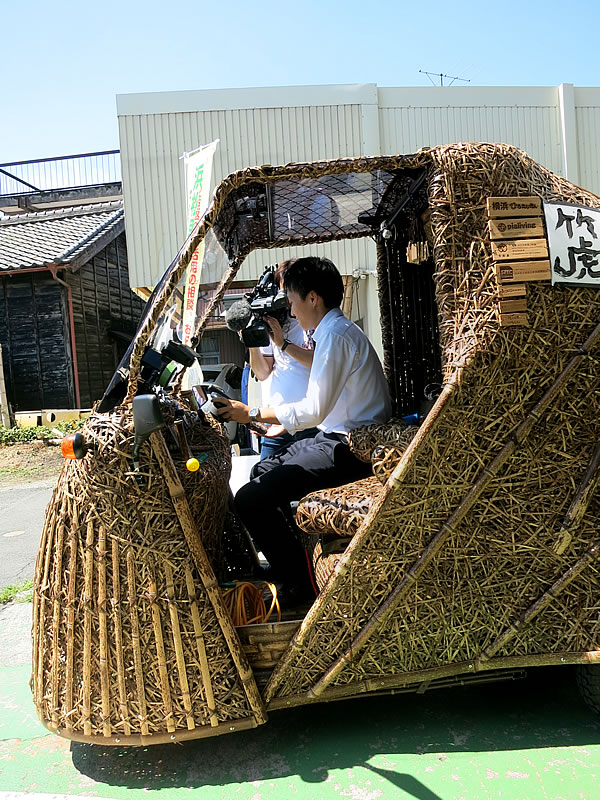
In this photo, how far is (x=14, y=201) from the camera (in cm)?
1927

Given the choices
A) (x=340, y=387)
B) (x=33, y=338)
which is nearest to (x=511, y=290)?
(x=340, y=387)

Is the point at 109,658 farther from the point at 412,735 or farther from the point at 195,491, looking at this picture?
the point at 412,735

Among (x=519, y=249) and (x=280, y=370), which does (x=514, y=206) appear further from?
(x=280, y=370)

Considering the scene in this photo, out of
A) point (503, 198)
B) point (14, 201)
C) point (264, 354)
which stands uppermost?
point (14, 201)

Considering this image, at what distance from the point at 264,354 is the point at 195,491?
197cm

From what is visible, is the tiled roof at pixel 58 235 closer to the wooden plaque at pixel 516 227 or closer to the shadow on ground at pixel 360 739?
the shadow on ground at pixel 360 739

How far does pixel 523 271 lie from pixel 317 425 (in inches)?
44.6

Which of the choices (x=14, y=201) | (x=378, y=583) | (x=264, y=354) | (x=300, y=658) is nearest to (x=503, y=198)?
(x=378, y=583)

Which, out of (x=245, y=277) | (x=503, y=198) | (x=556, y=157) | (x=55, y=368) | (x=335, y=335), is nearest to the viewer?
(x=503, y=198)

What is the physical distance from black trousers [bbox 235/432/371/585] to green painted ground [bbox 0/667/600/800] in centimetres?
66

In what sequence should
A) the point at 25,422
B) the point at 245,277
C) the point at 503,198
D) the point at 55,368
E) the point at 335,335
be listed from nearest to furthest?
the point at 503,198, the point at 335,335, the point at 245,277, the point at 25,422, the point at 55,368

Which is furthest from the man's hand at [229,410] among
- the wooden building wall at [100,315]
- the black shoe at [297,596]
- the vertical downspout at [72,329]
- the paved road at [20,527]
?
the wooden building wall at [100,315]

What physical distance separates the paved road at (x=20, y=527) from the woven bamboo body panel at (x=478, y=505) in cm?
383

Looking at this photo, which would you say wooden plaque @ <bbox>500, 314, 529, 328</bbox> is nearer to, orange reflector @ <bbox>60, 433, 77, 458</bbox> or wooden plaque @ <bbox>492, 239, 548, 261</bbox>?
wooden plaque @ <bbox>492, 239, 548, 261</bbox>
